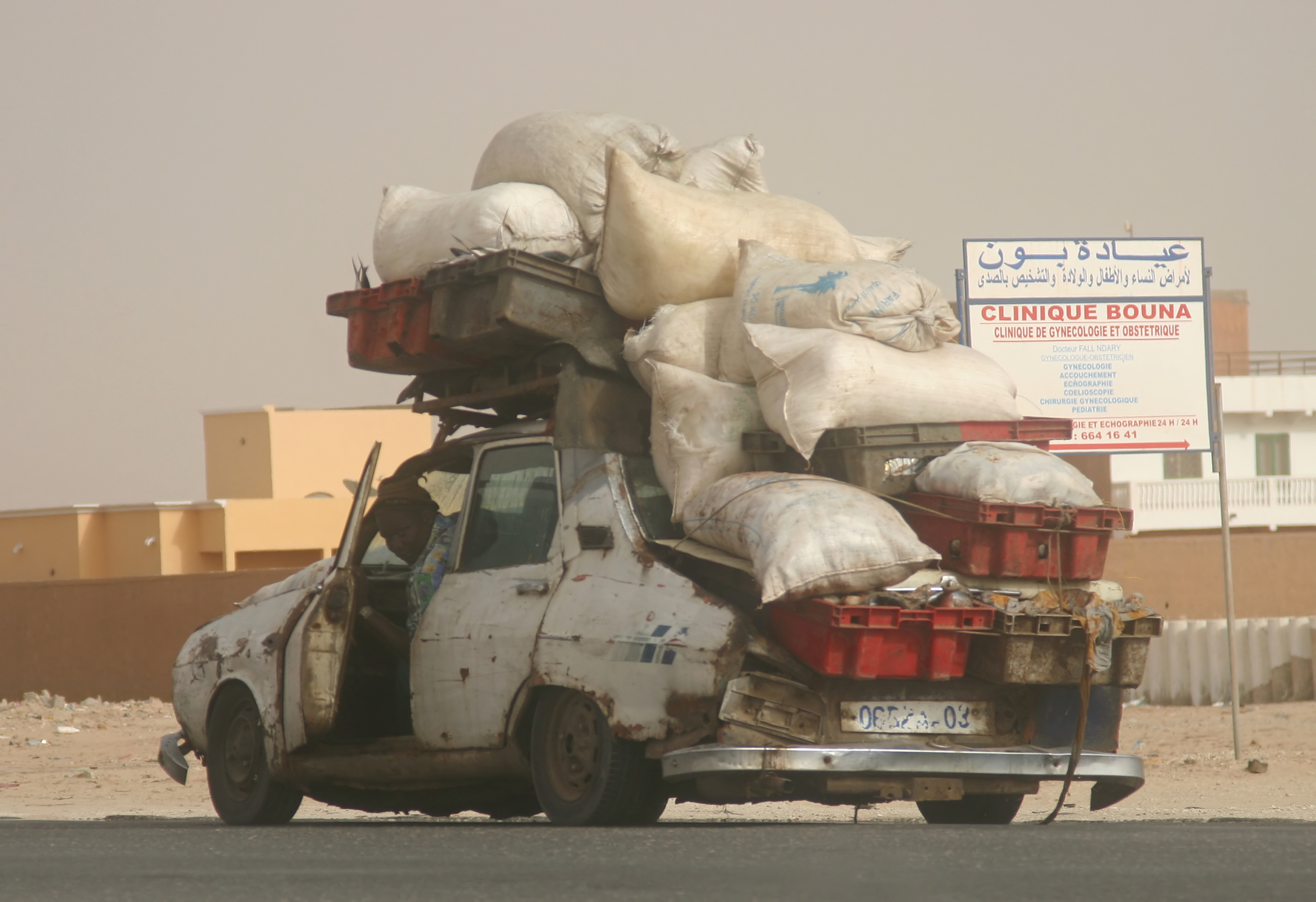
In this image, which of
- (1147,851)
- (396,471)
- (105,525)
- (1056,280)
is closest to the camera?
(1147,851)

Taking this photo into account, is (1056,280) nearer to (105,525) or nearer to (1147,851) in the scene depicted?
(1147,851)

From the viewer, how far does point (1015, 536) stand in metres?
6.59

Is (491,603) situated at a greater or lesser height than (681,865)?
greater

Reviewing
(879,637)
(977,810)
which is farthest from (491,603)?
(977,810)

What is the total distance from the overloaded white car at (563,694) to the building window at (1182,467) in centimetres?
3876

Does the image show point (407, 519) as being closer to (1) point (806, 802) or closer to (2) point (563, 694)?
(2) point (563, 694)

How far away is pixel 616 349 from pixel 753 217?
0.87 metres

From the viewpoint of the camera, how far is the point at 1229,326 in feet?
165

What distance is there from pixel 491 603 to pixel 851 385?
180 centimetres

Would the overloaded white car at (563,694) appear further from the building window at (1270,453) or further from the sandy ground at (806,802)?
the building window at (1270,453)

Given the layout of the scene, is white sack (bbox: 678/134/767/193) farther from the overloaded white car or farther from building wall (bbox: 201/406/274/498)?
building wall (bbox: 201/406/274/498)

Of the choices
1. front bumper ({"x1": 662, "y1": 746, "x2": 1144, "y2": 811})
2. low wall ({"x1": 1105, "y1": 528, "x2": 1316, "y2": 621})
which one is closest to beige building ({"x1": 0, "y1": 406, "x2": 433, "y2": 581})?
low wall ({"x1": 1105, "y1": 528, "x2": 1316, "y2": 621})

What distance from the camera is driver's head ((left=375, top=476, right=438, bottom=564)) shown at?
8.73 m

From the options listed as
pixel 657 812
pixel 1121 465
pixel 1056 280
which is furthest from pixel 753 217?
pixel 1121 465
